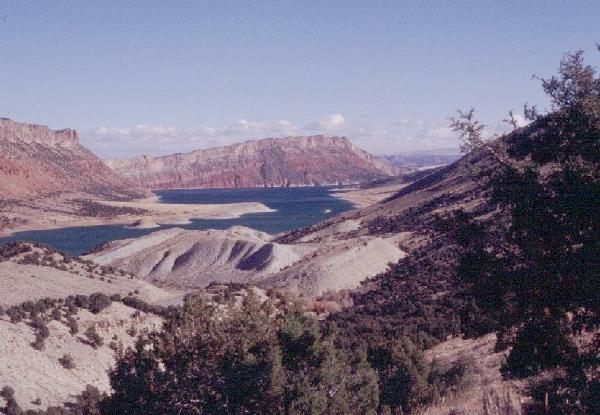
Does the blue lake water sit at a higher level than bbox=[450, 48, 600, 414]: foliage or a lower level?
lower

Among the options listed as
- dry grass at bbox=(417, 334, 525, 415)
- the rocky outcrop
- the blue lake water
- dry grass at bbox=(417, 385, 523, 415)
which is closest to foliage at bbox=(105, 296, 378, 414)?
dry grass at bbox=(417, 334, 525, 415)

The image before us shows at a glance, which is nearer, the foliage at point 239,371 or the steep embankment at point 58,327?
the foliage at point 239,371

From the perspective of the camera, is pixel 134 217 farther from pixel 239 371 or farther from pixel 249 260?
pixel 239 371

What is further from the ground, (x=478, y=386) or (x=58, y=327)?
(x=478, y=386)

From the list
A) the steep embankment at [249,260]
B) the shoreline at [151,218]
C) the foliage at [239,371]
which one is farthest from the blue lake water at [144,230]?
the foliage at [239,371]

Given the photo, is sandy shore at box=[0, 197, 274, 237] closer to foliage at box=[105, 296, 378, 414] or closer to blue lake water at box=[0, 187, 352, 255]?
blue lake water at box=[0, 187, 352, 255]

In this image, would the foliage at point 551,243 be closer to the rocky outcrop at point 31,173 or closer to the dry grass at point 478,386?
the dry grass at point 478,386

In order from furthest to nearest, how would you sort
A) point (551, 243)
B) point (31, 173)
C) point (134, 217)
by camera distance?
point (31, 173) < point (134, 217) < point (551, 243)

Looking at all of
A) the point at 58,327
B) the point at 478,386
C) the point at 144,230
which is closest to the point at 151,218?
the point at 144,230

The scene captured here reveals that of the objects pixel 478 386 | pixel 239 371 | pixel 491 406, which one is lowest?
pixel 478 386

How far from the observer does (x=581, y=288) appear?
382 inches

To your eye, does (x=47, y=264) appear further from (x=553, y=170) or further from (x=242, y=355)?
(x=553, y=170)

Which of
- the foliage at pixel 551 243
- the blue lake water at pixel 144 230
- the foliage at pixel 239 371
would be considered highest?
the foliage at pixel 551 243

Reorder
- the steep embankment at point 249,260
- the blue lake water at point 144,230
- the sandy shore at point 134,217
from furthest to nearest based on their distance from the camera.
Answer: the sandy shore at point 134,217 < the blue lake water at point 144,230 < the steep embankment at point 249,260
